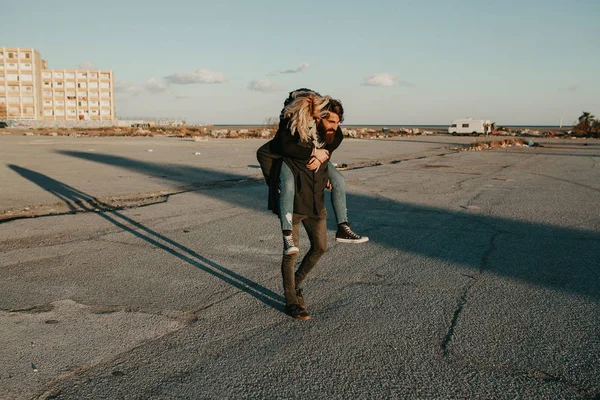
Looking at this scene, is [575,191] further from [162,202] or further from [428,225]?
[162,202]

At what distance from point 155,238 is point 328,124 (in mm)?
3837

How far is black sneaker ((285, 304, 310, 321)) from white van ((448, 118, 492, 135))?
71.7m

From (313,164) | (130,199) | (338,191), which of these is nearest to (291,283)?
(338,191)

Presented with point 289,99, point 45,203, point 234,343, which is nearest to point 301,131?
point 289,99

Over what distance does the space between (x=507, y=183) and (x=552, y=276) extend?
362 inches

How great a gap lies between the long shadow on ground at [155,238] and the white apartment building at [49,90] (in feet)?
345

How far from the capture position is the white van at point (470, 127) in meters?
72.3

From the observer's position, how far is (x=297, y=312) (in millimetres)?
4281

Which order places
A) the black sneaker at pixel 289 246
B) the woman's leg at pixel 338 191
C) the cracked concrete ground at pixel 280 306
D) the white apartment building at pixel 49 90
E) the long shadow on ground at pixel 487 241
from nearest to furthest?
1. the cracked concrete ground at pixel 280 306
2. the black sneaker at pixel 289 246
3. the woman's leg at pixel 338 191
4. the long shadow on ground at pixel 487 241
5. the white apartment building at pixel 49 90

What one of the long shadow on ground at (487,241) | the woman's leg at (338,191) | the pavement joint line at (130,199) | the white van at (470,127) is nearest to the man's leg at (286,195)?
the woman's leg at (338,191)

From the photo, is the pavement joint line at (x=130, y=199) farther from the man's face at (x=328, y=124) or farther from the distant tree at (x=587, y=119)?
the distant tree at (x=587, y=119)

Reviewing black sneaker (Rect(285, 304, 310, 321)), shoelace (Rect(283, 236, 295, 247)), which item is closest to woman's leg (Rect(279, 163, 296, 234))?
shoelace (Rect(283, 236, 295, 247))

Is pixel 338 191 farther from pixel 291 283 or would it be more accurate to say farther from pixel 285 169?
pixel 291 283

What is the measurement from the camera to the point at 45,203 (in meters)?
Result: 9.84
